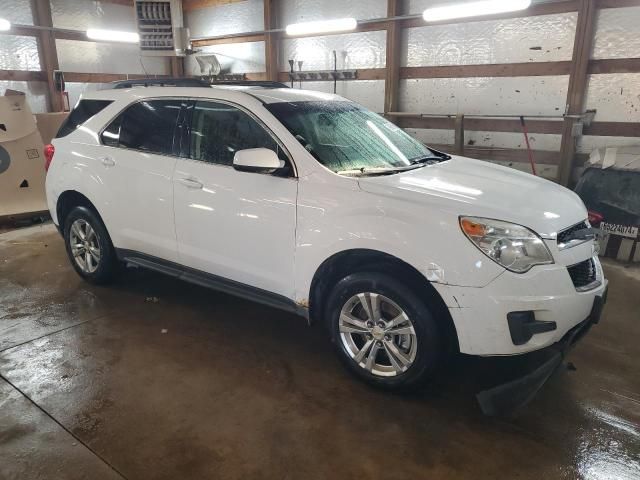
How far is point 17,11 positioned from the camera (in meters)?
8.12

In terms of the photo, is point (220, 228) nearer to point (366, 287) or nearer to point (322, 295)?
point (322, 295)

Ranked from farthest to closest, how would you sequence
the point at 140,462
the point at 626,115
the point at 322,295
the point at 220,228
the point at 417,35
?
the point at 417,35
the point at 626,115
the point at 220,228
the point at 322,295
the point at 140,462

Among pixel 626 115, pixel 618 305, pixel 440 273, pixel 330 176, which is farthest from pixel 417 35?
pixel 440 273

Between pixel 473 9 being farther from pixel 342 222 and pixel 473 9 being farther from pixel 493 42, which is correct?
pixel 342 222

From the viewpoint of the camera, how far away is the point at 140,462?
2.16 metres

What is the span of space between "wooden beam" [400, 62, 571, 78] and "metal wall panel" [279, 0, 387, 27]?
1091 millimetres

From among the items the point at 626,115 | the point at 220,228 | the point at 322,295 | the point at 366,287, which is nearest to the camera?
the point at 366,287

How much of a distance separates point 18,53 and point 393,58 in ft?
20.7

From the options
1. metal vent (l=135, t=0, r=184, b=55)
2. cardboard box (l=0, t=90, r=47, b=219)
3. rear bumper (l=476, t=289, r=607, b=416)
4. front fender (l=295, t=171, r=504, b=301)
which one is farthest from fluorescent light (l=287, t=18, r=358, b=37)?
rear bumper (l=476, t=289, r=607, b=416)

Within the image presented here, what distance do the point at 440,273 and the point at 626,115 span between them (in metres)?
4.92

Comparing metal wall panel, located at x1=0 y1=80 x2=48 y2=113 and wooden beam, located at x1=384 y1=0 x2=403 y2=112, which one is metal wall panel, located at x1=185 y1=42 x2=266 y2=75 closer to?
wooden beam, located at x1=384 y1=0 x2=403 y2=112

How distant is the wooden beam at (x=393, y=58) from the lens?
7207mm

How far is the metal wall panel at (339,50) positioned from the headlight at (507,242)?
6.03 metres

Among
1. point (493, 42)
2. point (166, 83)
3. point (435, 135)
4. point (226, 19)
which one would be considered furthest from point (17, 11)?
point (493, 42)
